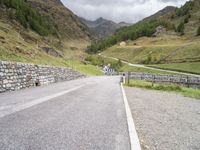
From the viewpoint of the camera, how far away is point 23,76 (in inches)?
783

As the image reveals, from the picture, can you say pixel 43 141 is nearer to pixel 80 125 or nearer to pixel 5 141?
pixel 5 141

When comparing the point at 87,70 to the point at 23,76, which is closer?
the point at 23,76

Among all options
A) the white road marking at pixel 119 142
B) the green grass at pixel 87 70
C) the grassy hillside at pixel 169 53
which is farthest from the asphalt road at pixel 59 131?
the grassy hillside at pixel 169 53

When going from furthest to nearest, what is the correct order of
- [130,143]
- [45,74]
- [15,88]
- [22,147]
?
1. [45,74]
2. [15,88]
3. [130,143]
4. [22,147]

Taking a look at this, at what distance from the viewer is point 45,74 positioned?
25.5 m

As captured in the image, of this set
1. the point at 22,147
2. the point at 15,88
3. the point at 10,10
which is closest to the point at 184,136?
the point at 22,147

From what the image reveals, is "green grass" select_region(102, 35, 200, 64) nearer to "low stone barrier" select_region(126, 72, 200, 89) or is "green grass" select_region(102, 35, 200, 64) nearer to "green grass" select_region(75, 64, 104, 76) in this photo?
"green grass" select_region(75, 64, 104, 76)

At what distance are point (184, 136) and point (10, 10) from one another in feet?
412

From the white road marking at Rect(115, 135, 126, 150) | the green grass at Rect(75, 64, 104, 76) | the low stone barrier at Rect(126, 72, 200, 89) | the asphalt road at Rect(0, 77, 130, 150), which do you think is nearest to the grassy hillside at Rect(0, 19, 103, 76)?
the green grass at Rect(75, 64, 104, 76)

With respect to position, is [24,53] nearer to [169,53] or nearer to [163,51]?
[169,53]

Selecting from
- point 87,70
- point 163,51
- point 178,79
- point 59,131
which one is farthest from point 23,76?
point 163,51

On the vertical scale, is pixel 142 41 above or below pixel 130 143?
above

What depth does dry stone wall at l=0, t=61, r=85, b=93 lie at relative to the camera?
16.9m

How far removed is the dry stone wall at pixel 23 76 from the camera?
16858 mm
